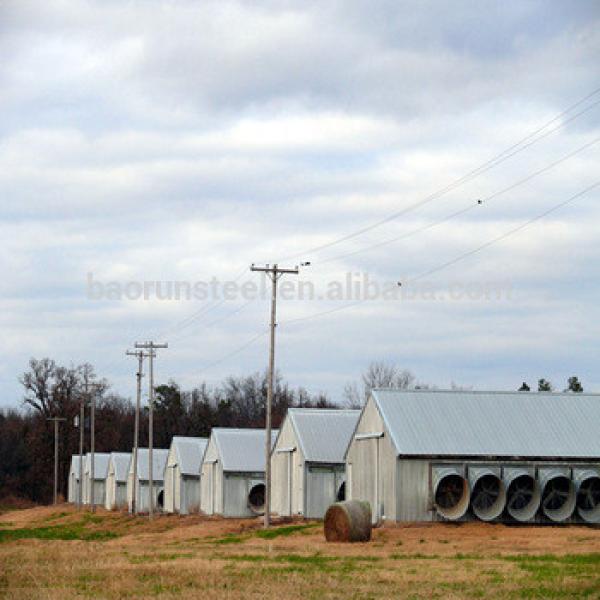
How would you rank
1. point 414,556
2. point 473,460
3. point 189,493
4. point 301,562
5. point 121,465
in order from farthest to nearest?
1. point 121,465
2. point 189,493
3. point 473,460
4. point 414,556
5. point 301,562

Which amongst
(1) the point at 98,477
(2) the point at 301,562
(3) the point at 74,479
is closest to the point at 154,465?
(1) the point at 98,477

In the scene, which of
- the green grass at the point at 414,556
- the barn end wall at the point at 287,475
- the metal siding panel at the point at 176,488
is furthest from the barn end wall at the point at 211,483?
the green grass at the point at 414,556

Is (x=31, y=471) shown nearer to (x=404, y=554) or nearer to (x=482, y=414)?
(x=482, y=414)

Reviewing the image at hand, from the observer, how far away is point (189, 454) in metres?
79.9

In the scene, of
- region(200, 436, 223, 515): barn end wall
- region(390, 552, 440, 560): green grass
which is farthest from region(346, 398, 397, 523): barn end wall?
region(200, 436, 223, 515): barn end wall

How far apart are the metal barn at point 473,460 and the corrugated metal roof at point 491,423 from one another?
4 centimetres

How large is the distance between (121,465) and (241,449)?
33.7 m

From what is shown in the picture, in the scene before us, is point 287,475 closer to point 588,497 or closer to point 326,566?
point 588,497

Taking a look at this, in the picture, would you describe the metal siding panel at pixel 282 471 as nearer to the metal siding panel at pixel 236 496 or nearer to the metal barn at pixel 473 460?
the metal siding panel at pixel 236 496

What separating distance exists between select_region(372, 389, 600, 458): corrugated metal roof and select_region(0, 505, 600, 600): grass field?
124 inches

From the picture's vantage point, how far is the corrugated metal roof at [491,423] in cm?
4956

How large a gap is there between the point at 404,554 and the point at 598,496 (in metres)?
16.5

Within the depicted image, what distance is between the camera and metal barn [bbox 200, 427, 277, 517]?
68.8 meters

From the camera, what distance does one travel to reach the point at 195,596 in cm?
→ 2377
